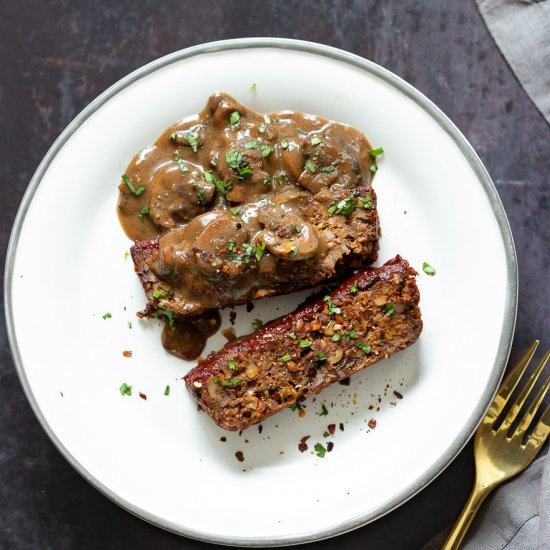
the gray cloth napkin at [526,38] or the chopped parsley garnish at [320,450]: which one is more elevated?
the gray cloth napkin at [526,38]

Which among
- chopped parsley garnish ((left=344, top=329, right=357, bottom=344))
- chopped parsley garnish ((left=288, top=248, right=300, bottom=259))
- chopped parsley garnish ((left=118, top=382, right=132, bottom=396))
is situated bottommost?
chopped parsley garnish ((left=118, top=382, right=132, bottom=396))

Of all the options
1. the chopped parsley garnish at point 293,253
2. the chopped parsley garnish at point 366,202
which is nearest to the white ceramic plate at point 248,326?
the chopped parsley garnish at point 366,202

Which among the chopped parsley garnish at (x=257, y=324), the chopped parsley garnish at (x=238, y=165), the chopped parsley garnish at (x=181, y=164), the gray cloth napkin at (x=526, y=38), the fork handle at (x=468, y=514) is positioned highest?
the gray cloth napkin at (x=526, y=38)

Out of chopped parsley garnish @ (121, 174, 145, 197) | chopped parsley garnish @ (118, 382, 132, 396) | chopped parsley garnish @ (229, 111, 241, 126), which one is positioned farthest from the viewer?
chopped parsley garnish @ (118, 382, 132, 396)

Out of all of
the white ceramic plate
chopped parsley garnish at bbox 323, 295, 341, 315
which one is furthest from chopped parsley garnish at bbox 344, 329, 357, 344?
the white ceramic plate

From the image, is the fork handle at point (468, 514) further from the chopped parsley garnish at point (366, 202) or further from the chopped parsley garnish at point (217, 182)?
the chopped parsley garnish at point (217, 182)

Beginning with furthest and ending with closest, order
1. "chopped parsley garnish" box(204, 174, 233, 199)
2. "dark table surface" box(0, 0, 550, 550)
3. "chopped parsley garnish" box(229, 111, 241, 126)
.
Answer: "dark table surface" box(0, 0, 550, 550) → "chopped parsley garnish" box(229, 111, 241, 126) → "chopped parsley garnish" box(204, 174, 233, 199)

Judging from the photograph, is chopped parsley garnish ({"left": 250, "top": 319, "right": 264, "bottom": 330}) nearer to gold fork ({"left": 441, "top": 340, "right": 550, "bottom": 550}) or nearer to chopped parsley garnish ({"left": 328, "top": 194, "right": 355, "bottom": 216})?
chopped parsley garnish ({"left": 328, "top": 194, "right": 355, "bottom": 216})

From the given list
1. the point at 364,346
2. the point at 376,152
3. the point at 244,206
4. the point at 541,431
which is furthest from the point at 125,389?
the point at 541,431
